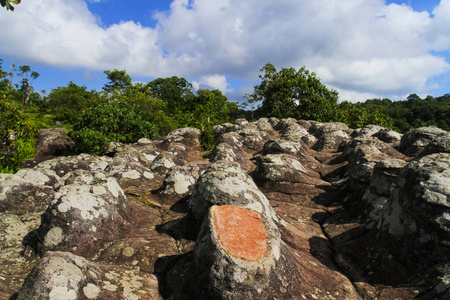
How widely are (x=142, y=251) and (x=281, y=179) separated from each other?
14.8ft

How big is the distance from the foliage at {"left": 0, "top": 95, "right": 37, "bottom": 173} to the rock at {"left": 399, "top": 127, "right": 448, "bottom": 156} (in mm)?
13663

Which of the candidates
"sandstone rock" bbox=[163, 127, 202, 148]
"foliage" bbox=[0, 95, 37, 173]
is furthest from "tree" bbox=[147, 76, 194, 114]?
"foliage" bbox=[0, 95, 37, 173]

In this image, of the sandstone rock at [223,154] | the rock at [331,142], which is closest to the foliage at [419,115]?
the rock at [331,142]

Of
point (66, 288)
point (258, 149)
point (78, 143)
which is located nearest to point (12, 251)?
point (66, 288)

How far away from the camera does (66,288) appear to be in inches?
106

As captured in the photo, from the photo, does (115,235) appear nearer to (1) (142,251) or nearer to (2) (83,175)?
(1) (142,251)

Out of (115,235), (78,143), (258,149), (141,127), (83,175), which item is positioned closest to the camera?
(115,235)

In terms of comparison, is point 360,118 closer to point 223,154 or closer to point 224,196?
point 223,154

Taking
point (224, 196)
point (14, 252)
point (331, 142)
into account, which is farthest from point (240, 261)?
point (331, 142)

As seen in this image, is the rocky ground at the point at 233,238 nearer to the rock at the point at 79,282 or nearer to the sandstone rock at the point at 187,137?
the rock at the point at 79,282

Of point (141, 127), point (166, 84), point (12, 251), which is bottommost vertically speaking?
point (12, 251)

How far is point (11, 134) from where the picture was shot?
33.4 ft

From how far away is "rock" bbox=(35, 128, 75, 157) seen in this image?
1736cm

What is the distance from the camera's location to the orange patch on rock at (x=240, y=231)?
9.71 ft
